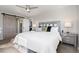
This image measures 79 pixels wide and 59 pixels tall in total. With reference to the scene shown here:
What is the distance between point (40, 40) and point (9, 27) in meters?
0.77

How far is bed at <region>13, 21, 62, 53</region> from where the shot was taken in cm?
162

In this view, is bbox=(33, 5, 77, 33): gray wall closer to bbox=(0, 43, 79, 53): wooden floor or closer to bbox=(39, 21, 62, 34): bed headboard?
bbox=(39, 21, 62, 34): bed headboard

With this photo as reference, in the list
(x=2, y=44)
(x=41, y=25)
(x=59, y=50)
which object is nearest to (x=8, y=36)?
(x=2, y=44)

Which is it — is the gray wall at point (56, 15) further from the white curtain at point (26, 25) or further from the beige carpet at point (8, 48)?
the beige carpet at point (8, 48)

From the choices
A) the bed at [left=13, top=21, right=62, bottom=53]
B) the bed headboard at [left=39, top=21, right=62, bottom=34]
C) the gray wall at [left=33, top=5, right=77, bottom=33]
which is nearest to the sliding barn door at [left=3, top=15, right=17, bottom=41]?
the bed at [left=13, top=21, right=62, bottom=53]

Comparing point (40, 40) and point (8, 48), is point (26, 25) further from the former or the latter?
point (8, 48)

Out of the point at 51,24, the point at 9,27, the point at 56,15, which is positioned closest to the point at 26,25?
the point at 9,27

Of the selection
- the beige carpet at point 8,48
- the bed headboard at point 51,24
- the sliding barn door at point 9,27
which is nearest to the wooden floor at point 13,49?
the beige carpet at point 8,48

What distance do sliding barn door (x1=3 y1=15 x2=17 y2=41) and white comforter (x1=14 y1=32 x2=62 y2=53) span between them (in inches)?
6.0

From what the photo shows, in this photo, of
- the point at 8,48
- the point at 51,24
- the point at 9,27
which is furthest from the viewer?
the point at 51,24

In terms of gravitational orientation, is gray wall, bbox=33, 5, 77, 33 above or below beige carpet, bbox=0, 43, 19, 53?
above

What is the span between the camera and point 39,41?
1.68 metres

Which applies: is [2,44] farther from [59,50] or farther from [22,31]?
[59,50]
